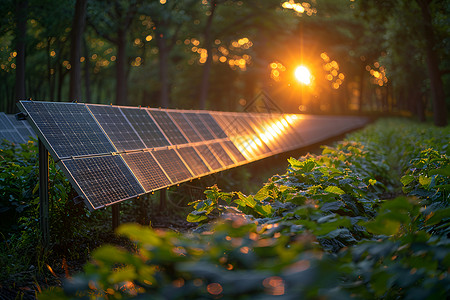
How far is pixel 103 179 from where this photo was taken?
671cm

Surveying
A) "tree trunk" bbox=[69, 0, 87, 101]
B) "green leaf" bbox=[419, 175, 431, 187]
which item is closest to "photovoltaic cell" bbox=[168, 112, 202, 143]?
"green leaf" bbox=[419, 175, 431, 187]

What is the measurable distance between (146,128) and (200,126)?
285 centimetres

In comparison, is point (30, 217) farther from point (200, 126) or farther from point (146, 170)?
point (200, 126)

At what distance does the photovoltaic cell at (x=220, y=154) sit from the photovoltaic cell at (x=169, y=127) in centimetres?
94

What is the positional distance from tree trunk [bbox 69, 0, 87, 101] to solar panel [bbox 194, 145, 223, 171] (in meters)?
9.63

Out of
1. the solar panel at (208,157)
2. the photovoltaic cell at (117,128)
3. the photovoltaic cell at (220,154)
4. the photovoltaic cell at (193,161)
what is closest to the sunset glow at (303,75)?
the photovoltaic cell at (220,154)

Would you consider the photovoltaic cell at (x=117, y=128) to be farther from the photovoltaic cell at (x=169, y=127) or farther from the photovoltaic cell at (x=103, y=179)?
the photovoltaic cell at (x=169, y=127)

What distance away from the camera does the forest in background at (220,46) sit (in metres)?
26.2

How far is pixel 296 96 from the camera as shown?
5941 centimetres

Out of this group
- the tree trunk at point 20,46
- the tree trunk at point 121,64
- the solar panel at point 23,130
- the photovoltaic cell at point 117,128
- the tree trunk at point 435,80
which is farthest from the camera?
the tree trunk at point 121,64

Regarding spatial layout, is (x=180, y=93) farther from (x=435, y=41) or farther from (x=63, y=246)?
(x=63, y=246)

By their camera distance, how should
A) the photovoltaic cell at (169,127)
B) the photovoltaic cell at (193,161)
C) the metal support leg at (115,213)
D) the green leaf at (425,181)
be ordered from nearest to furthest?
1. the green leaf at (425,181)
2. the metal support leg at (115,213)
3. the photovoltaic cell at (193,161)
4. the photovoltaic cell at (169,127)

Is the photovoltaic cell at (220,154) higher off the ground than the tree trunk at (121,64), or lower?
lower

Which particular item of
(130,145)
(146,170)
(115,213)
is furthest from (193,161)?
(115,213)
